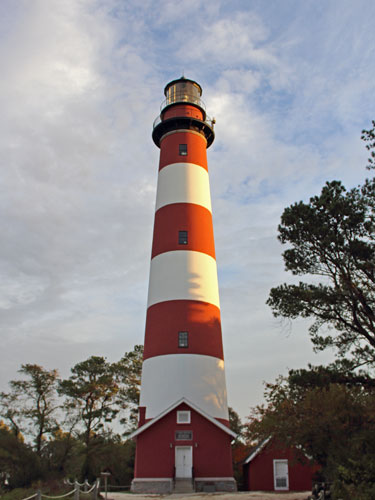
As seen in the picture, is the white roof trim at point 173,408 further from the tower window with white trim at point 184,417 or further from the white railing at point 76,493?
the white railing at point 76,493

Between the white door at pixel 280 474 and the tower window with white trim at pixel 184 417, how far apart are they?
5.05 m

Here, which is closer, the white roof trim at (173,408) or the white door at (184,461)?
the white door at (184,461)

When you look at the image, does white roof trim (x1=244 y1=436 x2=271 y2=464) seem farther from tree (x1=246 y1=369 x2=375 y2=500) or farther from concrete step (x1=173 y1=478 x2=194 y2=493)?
tree (x1=246 y1=369 x2=375 y2=500)

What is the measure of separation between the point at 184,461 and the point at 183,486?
97cm

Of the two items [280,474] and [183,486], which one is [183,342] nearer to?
[183,486]

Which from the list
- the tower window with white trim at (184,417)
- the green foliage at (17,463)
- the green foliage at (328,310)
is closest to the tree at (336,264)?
the green foliage at (328,310)

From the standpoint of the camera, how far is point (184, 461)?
1994 cm

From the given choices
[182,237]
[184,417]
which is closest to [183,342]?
[184,417]

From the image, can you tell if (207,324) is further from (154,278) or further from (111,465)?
(111,465)

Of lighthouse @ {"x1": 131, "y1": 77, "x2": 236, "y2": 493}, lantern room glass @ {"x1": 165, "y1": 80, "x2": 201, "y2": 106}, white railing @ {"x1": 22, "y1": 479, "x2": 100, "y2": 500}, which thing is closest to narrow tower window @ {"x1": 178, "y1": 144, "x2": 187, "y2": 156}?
lighthouse @ {"x1": 131, "y1": 77, "x2": 236, "y2": 493}

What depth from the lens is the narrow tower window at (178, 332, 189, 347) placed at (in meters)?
21.5

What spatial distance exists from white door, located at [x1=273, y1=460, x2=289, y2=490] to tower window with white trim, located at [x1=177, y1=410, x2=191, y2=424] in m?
5.05

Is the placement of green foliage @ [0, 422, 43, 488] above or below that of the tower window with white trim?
below

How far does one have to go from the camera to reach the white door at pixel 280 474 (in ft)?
70.0
